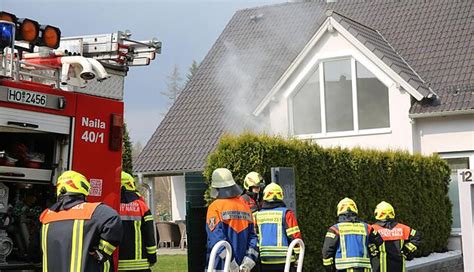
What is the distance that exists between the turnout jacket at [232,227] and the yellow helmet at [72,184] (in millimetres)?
2075

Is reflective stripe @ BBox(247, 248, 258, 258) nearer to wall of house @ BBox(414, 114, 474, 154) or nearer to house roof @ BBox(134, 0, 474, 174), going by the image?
house roof @ BBox(134, 0, 474, 174)

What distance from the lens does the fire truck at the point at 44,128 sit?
5766mm

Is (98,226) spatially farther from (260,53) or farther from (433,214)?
(260,53)

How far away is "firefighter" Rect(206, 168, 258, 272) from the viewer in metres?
7.71

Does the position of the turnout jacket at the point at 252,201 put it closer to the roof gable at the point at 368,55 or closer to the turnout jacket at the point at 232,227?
the turnout jacket at the point at 232,227

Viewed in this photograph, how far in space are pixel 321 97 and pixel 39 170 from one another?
14525 mm

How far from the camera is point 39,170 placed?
6.10 metres

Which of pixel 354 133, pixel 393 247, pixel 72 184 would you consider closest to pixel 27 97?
pixel 72 184

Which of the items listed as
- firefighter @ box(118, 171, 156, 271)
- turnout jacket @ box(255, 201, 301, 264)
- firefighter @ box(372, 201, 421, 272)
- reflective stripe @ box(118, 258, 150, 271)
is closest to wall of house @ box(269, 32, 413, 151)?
firefighter @ box(372, 201, 421, 272)

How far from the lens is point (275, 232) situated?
842cm

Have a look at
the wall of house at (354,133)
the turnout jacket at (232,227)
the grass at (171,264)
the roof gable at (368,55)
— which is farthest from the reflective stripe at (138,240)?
the roof gable at (368,55)

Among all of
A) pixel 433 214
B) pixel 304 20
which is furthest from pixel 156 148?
pixel 433 214

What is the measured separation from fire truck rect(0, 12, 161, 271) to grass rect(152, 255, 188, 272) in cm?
799

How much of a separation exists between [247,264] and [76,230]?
7.94ft
